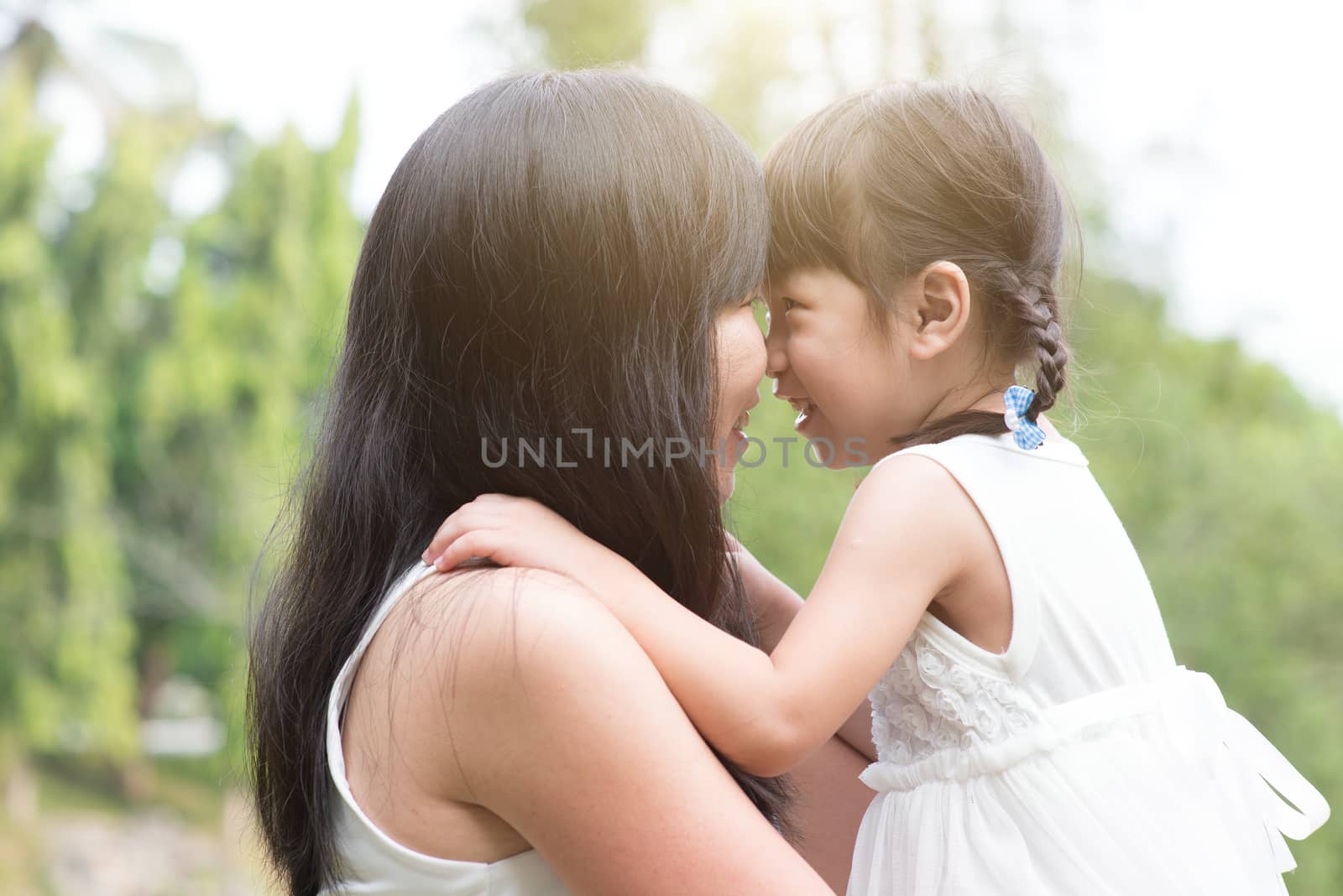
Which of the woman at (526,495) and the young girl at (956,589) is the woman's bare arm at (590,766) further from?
the young girl at (956,589)

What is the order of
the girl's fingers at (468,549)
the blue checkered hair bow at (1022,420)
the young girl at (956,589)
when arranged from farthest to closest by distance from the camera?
1. the blue checkered hair bow at (1022,420)
2. the young girl at (956,589)
3. the girl's fingers at (468,549)

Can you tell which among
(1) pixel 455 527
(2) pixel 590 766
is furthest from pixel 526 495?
(2) pixel 590 766

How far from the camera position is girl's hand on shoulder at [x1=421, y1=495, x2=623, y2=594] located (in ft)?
3.66

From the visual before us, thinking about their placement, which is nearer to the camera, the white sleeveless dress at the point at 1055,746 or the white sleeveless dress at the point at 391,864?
the white sleeveless dress at the point at 391,864

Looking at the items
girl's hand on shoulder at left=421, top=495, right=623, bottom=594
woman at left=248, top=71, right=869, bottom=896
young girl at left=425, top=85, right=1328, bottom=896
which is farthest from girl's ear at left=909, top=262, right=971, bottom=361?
girl's hand on shoulder at left=421, top=495, right=623, bottom=594

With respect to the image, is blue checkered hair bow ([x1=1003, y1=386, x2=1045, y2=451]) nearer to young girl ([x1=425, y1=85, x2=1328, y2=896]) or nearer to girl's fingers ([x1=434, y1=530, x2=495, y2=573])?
→ young girl ([x1=425, y1=85, x2=1328, y2=896])

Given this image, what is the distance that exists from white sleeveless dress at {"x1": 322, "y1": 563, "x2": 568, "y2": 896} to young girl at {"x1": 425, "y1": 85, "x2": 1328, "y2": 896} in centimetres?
17

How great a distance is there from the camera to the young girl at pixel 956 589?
50.9 inches

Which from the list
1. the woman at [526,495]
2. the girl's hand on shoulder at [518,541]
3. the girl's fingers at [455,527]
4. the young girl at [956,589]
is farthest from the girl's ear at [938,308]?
the girl's fingers at [455,527]

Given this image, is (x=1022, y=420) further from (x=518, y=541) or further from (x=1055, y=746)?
(x=518, y=541)

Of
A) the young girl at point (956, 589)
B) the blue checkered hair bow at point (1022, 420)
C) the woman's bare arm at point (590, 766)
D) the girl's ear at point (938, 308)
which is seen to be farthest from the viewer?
the girl's ear at point (938, 308)

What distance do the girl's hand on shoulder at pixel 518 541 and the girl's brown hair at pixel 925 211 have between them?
58cm

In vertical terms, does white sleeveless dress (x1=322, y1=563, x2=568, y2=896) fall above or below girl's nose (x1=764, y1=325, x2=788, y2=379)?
below

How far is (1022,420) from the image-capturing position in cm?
147
